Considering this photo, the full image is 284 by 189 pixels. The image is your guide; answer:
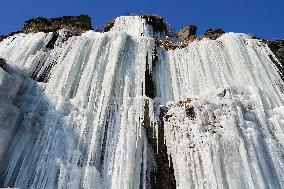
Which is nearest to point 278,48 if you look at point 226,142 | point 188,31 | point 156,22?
point 226,142

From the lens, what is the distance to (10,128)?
1250cm

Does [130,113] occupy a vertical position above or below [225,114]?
above

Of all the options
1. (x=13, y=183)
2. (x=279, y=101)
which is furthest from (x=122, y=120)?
(x=279, y=101)

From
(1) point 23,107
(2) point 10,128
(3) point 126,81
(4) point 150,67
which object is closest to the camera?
(2) point 10,128

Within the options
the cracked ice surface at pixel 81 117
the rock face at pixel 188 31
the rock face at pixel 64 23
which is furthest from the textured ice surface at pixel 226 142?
the rock face at pixel 188 31

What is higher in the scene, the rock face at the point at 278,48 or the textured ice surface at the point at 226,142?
the rock face at the point at 278,48

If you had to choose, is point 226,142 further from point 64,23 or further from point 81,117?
point 64,23

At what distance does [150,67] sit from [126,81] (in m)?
1.61

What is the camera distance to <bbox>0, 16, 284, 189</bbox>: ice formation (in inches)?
472

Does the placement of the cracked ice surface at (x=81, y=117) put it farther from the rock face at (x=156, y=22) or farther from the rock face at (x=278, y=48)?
the rock face at (x=156, y=22)

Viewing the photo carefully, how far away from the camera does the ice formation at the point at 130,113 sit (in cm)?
1198

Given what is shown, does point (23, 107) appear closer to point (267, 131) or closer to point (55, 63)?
point (55, 63)

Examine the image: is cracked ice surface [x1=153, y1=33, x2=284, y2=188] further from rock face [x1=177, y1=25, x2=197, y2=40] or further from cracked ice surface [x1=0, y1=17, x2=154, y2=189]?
rock face [x1=177, y1=25, x2=197, y2=40]

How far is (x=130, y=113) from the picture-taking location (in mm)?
14227
